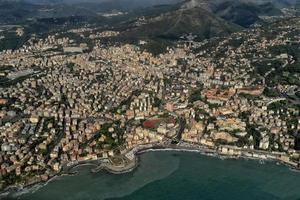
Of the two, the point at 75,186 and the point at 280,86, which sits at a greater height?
the point at 280,86

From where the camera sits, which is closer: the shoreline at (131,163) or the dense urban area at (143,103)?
the shoreline at (131,163)

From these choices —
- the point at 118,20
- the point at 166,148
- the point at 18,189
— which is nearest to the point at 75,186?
the point at 18,189

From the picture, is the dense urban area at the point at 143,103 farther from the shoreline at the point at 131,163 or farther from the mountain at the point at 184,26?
the mountain at the point at 184,26

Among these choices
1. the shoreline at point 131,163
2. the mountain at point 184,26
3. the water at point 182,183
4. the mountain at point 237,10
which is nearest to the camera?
the water at point 182,183

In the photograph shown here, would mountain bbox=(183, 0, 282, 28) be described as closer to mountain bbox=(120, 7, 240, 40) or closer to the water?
mountain bbox=(120, 7, 240, 40)

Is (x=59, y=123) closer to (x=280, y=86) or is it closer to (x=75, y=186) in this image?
(x=75, y=186)

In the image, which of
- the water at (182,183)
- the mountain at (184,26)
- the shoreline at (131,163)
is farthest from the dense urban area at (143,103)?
the mountain at (184,26)

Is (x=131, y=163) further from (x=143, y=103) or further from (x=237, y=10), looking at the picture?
(x=237, y=10)
